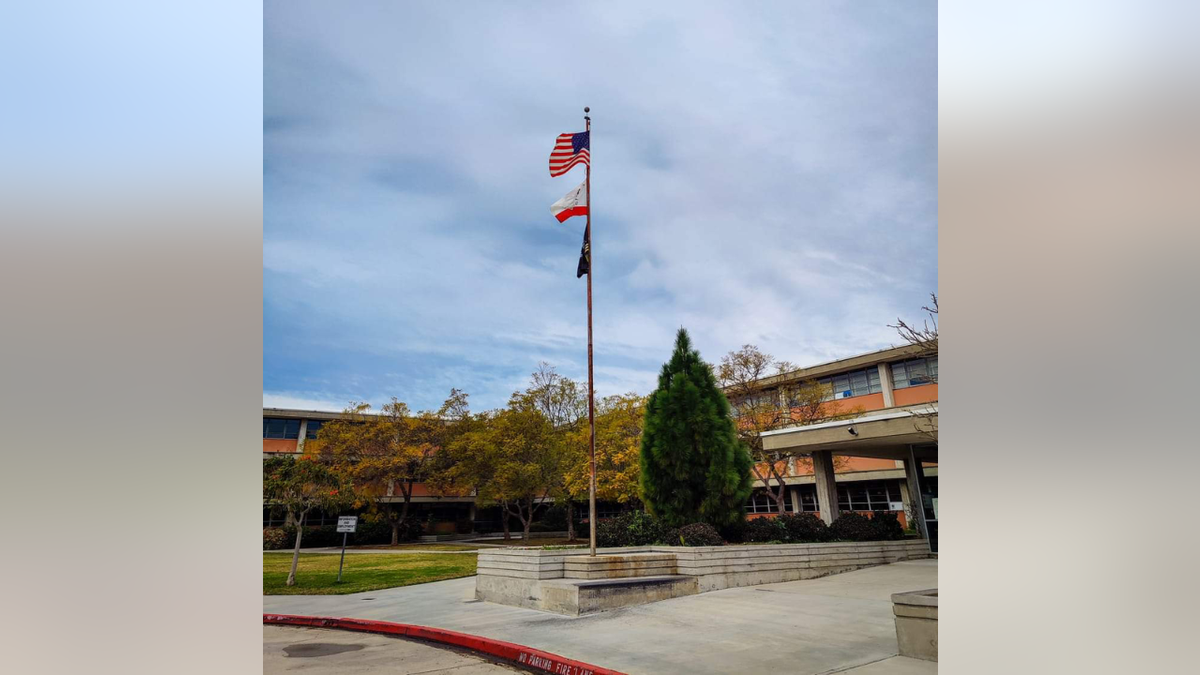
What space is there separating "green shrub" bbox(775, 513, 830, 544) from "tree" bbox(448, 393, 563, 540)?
2096 cm

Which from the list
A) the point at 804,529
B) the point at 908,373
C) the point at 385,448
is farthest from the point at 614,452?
the point at 804,529

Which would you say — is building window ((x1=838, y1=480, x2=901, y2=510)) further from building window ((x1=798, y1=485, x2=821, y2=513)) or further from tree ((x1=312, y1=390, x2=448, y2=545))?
tree ((x1=312, y1=390, x2=448, y2=545))

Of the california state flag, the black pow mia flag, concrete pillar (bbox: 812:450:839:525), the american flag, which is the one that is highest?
the american flag

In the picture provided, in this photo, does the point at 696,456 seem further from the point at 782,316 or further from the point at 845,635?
the point at 782,316

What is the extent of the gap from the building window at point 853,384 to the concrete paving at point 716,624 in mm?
26917

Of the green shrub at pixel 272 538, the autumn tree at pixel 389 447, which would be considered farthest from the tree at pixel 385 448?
the green shrub at pixel 272 538

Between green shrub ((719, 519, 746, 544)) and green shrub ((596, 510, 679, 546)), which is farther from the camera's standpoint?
green shrub ((719, 519, 746, 544))

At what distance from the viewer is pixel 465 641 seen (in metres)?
9.95

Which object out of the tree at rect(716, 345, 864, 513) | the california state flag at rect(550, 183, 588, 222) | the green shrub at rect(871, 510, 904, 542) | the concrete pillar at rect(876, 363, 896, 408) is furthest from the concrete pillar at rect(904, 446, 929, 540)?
the concrete pillar at rect(876, 363, 896, 408)

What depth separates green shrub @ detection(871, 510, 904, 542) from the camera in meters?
19.1

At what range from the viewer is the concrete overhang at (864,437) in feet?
61.1

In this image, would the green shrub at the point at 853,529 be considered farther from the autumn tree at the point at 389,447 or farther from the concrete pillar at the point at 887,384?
the autumn tree at the point at 389,447
